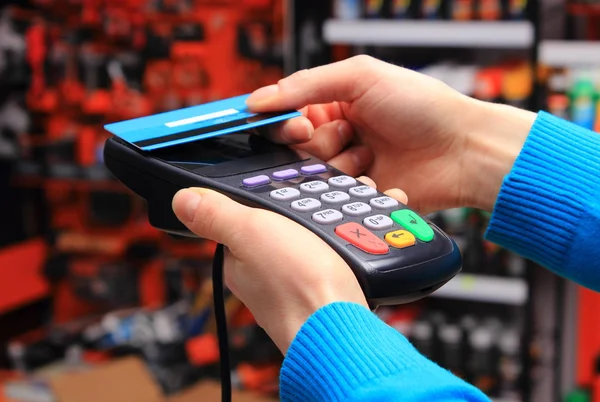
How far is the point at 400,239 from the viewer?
652 millimetres

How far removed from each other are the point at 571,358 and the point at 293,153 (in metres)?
1.50

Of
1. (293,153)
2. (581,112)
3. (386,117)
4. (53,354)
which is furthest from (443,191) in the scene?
(53,354)

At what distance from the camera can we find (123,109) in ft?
7.51

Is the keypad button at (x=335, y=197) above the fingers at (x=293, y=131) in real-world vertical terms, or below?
below

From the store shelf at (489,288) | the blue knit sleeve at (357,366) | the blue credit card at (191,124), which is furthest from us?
the store shelf at (489,288)

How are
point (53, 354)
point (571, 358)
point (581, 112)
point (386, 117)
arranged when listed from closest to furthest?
point (386, 117)
point (581, 112)
point (571, 358)
point (53, 354)

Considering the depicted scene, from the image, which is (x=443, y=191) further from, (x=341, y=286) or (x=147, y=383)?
(x=147, y=383)

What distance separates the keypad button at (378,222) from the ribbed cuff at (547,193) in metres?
0.21

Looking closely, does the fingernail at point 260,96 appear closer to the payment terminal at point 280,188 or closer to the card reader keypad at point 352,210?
the payment terminal at point 280,188

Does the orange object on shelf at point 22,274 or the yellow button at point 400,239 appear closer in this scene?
the yellow button at point 400,239

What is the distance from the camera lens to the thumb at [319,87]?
85 cm

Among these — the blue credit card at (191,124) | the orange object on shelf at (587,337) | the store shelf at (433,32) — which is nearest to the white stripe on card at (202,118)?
the blue credit card at (191,124)

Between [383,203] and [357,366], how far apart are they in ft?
0.66

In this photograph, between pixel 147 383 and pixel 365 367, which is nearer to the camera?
pixel 365 367
